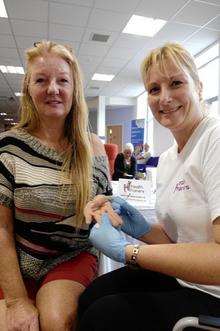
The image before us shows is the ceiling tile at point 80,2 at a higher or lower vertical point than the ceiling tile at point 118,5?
higher

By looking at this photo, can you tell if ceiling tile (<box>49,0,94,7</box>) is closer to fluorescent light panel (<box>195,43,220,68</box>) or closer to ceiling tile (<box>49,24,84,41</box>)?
ceiling tile (<box>49,24,84,41</box>)

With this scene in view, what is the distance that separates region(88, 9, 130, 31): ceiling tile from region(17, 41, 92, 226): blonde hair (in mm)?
3596

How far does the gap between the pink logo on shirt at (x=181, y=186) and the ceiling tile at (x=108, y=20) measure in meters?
4.10

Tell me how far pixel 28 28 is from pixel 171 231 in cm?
495

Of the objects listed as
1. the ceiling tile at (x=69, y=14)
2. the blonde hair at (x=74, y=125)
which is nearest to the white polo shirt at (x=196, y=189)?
the blonde hair at (x=74, y=125)

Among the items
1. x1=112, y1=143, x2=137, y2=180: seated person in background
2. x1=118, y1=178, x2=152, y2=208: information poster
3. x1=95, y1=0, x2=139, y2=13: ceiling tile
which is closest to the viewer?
x1=118, y1=178, x2=152, y2=208: information poster

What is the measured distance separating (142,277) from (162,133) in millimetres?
8181

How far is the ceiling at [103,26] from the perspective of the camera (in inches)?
167

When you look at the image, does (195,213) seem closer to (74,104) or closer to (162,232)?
(162,232)

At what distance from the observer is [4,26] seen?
5.01 meters

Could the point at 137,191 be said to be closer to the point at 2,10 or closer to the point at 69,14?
the point at 69,14

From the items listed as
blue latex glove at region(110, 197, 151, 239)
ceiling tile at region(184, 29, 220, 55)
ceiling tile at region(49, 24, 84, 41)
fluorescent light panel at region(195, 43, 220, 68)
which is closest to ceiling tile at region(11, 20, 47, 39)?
ceiling tile at region(49, 24, 84, 41)

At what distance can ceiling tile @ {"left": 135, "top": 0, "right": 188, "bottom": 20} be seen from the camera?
13.5 feet

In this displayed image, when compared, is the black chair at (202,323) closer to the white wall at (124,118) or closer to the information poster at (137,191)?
the information poster at (137,191)
